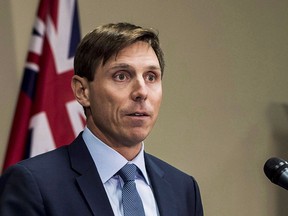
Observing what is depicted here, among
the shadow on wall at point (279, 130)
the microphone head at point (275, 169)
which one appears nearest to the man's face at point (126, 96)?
the microphone head at point (275, 169)

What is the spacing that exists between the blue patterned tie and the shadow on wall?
208cm

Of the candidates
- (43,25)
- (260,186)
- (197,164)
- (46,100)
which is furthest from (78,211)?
(260,186)

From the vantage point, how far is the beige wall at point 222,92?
11.6 feet

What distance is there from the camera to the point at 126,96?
180 cm

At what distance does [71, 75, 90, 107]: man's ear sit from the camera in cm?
189

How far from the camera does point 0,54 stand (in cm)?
305

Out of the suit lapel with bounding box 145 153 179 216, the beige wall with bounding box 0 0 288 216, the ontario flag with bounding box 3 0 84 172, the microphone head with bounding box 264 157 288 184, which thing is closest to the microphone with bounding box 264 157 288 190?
the microphone head with bounding box 264 157 288 184

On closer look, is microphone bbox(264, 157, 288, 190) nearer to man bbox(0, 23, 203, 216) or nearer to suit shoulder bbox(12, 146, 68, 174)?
man bbox(0, 23, 203, 216)

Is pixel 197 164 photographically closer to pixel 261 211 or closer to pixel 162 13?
pixel 261 211

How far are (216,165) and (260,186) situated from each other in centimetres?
33

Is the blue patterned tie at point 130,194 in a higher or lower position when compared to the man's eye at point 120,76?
lower

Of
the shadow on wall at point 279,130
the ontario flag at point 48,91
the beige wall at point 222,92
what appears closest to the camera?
the ontario flag at point 48,91

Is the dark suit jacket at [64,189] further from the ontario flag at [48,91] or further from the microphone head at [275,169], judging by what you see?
the ontario flag at [48,91]

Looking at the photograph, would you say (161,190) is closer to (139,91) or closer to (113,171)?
(113,171)
